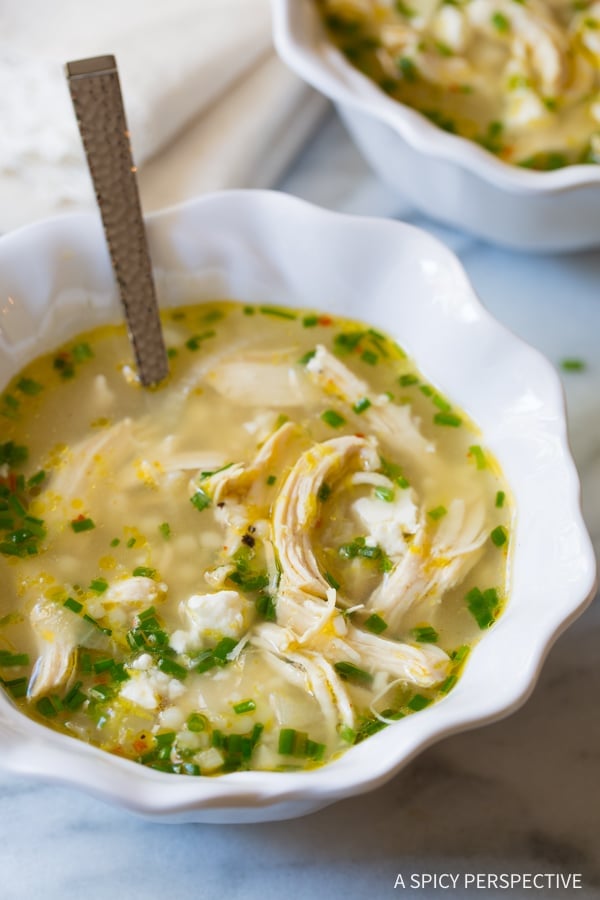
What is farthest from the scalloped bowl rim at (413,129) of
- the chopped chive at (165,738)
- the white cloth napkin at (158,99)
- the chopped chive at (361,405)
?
the chopped chive at (165,738)

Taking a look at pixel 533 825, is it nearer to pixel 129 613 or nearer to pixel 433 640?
pixel 433 640

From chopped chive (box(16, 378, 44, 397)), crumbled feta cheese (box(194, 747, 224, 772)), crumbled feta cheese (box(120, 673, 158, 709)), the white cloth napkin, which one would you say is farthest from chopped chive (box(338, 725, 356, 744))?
the white cloth napkin

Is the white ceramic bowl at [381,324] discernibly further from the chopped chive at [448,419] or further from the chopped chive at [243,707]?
the chopped chive at [243,707]

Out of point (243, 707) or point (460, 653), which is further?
point (460, 653)

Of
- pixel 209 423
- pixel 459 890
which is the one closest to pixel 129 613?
pixel 209 423

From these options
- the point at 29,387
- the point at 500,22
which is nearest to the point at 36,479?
the point at 29,387

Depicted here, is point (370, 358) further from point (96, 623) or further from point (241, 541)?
point (96, 623)
